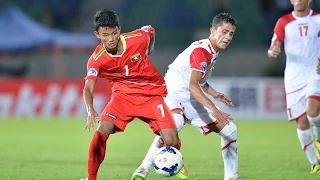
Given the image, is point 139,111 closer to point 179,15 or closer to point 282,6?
point 179,15

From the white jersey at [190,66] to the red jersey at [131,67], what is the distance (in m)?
0.46

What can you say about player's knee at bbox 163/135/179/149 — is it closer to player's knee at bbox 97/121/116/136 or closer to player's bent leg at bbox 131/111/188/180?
player's bent leg at bbox 131/111/188/180

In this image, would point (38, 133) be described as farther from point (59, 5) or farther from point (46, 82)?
point (59, 5)

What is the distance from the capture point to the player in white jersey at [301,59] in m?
10.5

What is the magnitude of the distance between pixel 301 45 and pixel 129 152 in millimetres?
4154

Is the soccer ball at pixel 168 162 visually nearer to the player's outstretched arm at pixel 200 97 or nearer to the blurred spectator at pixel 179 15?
the player's outstretched arm at pixel 200 97

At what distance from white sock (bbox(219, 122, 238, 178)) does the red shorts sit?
2.45 feet

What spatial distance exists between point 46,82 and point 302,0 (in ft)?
43.0

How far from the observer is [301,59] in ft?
34.9

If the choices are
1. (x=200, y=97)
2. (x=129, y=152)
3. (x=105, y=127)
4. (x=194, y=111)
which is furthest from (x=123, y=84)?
(x=129, y=152)

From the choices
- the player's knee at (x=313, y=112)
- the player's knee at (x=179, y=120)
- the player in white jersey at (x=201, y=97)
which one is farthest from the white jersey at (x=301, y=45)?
the player's knee at (x=179, y=120)

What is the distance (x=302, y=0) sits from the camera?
10.5 m

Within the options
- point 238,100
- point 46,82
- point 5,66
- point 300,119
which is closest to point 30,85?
point 46,82

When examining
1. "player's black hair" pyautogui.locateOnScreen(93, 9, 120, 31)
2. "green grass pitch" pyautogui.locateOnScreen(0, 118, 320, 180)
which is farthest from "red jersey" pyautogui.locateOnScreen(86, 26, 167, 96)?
"green grass pitch" pyautogui.locateOnScreen(0, 118, 320, 180)
